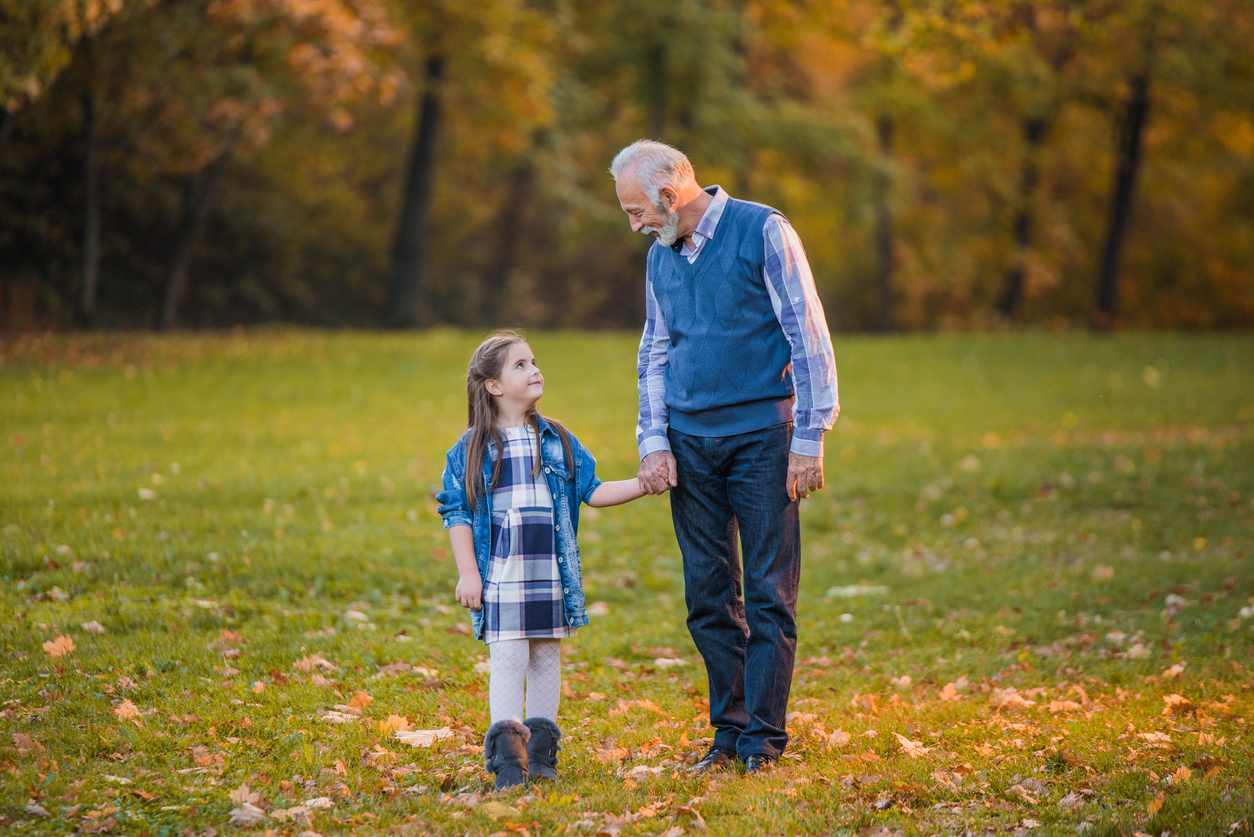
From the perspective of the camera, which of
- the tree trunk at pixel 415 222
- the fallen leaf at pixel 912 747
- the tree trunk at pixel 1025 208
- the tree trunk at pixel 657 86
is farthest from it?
the tree trunk at pixel 1025 208

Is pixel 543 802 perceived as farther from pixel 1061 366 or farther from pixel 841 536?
pixel 1061 366

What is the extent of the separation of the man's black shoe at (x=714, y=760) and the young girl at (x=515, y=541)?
21.0 inches

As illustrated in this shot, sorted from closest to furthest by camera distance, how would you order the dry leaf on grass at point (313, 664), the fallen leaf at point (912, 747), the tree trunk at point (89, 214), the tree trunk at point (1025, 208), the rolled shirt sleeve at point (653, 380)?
1. the rolled shirt sleeve at point (653, 380)
2. the fallen leaf at point (912, 747)
3. the dry leaf on grass at point (313, 664)
4. the tree trunk at point (89, 214)
5. the tree trunk at point (1025, 208)

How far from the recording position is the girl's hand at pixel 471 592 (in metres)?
3.88

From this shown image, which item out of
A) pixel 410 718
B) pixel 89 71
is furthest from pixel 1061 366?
pixel 410 718

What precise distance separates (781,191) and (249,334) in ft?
52.0

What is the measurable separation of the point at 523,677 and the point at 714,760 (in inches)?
31.5

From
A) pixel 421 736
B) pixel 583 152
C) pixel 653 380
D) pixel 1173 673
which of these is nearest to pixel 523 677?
pixel 421 736

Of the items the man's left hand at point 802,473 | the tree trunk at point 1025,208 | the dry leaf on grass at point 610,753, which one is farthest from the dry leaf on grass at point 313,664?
the tree trunk at point 1025,208

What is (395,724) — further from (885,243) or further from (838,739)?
(885,243)

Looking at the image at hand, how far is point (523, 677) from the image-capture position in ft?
13.1

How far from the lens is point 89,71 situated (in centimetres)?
1619

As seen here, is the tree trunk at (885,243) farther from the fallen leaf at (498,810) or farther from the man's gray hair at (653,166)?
the fallen leaf at (498,810)

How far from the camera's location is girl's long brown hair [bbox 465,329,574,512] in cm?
391
